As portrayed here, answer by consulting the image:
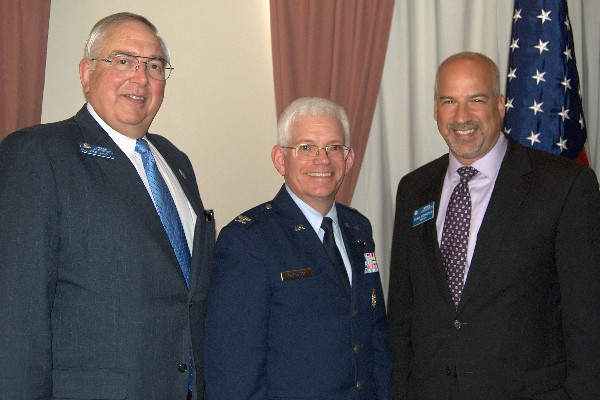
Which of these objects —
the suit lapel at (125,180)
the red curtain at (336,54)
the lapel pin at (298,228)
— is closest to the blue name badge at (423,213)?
the lapel pin at (298,228)

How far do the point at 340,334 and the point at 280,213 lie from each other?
48 centimetres

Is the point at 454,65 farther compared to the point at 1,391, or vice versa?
the point at 454,65

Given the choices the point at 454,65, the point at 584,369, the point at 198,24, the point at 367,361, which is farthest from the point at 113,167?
the point at 198,24

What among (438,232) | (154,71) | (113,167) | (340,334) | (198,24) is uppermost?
(198,24)

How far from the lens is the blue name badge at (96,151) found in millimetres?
2066

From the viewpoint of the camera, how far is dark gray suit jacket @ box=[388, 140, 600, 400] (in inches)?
94.2

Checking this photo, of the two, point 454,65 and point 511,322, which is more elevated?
point 454,65

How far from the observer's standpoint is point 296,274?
2.33m

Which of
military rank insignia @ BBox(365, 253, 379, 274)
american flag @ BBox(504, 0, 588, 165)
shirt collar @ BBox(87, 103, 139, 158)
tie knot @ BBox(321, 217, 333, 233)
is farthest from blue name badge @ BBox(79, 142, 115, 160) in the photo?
american flag @ BBox(504, 0, 588, 165)

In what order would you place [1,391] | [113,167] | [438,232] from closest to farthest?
[1,391]
[113,167]
[438,232]

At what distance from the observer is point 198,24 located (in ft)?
14.5

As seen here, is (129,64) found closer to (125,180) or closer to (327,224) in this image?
(125,180)

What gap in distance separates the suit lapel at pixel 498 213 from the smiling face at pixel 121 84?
50.3 inches

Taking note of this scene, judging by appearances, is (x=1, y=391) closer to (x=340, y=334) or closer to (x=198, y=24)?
(x=340, y=334)
